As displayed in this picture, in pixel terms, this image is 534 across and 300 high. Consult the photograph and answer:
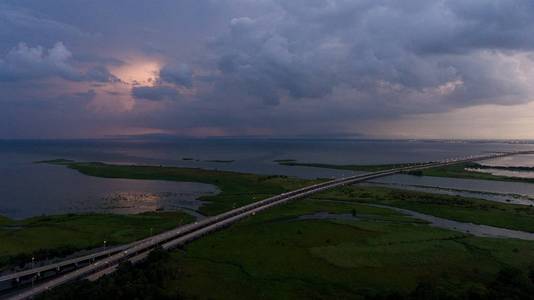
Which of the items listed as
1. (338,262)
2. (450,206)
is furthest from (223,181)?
(338,262)

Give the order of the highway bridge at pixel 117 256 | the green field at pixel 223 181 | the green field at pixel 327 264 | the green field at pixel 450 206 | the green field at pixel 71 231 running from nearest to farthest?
the green field at pixel 327 264 → the highway bridge at pixel 117 256 → the green field at pixel 71 231 → the green field at pixel 450 206 → the green field at pixel 223 181

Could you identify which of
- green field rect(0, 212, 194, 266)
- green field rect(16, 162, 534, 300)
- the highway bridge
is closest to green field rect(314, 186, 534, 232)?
green field rect(16, 162, 534, 300)

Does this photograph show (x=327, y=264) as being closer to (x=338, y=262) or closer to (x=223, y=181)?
(x=338, y=262)

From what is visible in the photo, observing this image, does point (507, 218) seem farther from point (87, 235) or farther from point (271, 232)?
point (87, 235)

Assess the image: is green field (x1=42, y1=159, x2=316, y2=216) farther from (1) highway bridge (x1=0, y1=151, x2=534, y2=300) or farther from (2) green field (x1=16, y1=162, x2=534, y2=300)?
(2) green field (x1=16, y1=162, x2=534, y2=300)

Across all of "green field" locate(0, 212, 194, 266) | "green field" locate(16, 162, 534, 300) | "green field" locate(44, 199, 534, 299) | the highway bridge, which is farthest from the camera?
"green field" locate(0, 212, 194, 266)

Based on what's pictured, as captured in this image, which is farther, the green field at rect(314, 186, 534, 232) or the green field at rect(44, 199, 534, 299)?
the green field at rect(314, 186, 534, 232)

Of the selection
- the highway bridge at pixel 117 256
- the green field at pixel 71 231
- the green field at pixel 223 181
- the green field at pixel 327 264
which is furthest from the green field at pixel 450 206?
the green field at pixel 71 231

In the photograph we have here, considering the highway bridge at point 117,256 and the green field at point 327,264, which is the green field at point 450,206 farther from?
the highway bridge at point 117,256
